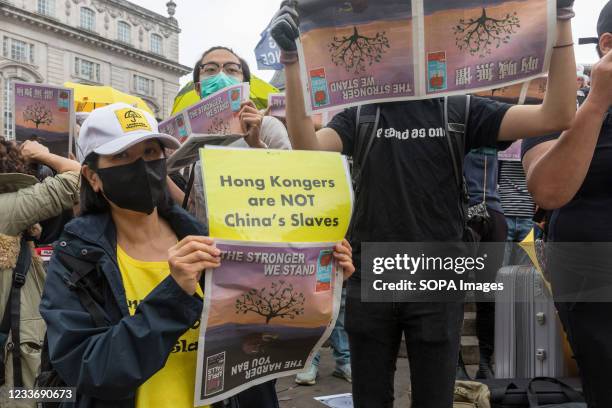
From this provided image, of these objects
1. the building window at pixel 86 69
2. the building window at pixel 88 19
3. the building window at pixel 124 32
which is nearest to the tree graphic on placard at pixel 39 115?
the building window at pixel 86 69

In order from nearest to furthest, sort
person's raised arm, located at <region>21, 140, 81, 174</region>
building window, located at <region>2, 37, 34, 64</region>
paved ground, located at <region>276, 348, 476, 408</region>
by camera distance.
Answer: person's raised arm, located at <region>21, 140, 81, 174</region>
paved ground, located at <region>276, 348, 476, 408</region>
building window, located at <region>2, 37, 34, 64</region>

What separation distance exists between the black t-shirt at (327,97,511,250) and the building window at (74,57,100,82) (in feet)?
135

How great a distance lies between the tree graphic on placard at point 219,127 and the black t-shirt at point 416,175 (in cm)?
114

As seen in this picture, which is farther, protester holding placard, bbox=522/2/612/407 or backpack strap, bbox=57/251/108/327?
protester holding placard, bbox=522/2/612/407

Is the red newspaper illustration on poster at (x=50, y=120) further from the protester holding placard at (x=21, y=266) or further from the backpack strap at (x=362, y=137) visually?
the backpack strap at (x=362, y=137)

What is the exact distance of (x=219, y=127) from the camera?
3.00 metres

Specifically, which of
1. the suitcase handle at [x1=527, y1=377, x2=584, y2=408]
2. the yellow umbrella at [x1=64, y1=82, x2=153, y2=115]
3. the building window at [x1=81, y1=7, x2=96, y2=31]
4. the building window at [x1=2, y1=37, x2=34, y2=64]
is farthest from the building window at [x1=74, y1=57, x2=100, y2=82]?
the suitcase handle at [x1=527, y1=377, x2=584, y2=408]

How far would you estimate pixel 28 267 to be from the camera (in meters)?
3.00

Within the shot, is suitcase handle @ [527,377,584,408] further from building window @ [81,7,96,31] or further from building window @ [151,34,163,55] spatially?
building window @ [151,34,163,55]

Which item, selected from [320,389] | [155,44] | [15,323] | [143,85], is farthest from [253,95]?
[155,44]

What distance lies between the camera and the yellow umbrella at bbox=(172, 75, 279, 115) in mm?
4778

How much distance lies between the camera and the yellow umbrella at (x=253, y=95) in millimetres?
4778

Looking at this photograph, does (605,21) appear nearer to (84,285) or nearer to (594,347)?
(594,347)

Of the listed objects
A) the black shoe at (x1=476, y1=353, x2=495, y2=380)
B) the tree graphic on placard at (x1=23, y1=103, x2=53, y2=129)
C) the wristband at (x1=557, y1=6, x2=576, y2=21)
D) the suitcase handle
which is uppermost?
the tree graphic on placard at (x1=23, y1=103, x2=53, y2=129)
